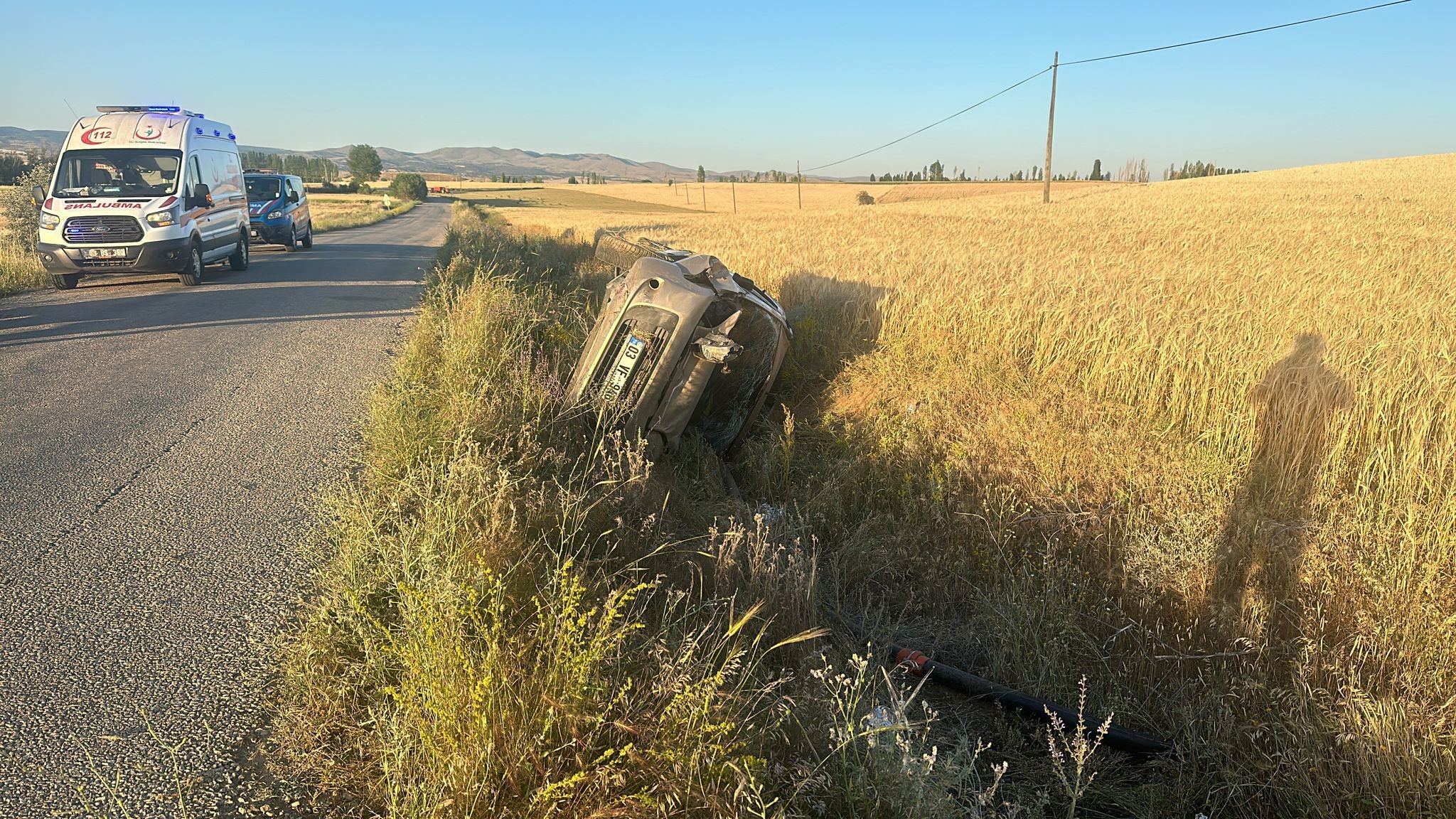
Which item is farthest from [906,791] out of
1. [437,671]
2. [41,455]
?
[41,455]

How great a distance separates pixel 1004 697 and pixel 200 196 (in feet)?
50.5

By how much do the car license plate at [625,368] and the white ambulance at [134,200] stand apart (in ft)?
36.1

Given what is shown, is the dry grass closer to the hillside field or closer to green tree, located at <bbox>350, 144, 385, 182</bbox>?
the hillside field

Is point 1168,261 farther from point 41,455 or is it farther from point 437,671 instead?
point 41,455

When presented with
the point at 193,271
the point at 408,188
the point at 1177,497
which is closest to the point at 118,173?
the point at 193,271

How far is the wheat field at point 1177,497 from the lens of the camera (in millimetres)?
3766

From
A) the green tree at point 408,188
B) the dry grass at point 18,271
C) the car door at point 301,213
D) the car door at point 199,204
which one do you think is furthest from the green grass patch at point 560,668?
the green tree at point 408,188

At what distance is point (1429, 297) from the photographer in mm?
6934

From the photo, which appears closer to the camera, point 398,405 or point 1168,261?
point 398,405

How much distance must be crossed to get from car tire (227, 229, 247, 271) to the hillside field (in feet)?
35.3

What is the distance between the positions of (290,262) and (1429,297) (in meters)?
19.4

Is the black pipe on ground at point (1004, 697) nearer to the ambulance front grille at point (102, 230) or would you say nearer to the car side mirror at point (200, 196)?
the ambulance front grille at point (102, 230)

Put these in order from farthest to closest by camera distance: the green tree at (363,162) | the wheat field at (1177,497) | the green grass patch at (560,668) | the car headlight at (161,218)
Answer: the green tree at (363,162) → the car headlight at (161,218) → the wheat field at (1177,497) → the green grass patch at (560,668)

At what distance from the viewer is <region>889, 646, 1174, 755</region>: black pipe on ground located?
386 cm
